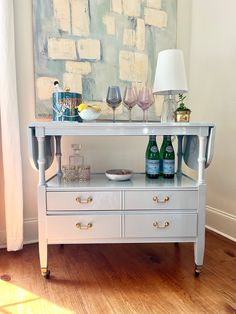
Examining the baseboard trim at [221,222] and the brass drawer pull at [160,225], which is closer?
the brass drawer pull at [160,225]

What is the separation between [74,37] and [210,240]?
1754 mm

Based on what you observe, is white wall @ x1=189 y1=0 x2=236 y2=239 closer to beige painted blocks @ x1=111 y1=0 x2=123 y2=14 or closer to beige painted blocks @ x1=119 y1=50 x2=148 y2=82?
beige painted blocks @ x1=119 y1=50 x2=148 y2=82

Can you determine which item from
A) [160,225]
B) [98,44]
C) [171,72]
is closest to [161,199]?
[160,225]

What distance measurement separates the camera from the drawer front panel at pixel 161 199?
4.72 ft

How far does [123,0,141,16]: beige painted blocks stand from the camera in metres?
2.01

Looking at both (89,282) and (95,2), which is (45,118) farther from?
(89,282)

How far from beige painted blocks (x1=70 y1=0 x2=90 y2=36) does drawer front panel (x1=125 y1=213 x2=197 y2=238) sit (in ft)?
4.35

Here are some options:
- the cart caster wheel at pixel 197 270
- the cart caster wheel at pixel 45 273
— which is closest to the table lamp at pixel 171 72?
the cart caster wheel at pixel 197 270

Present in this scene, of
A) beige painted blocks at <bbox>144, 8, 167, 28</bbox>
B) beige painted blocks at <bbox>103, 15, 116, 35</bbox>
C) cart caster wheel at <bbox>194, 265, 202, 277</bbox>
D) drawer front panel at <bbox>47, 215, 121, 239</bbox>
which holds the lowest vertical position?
cart caster wheel at <bbox>194, 265, 202, 277</bbox>

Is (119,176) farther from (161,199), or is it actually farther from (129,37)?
(129,37)

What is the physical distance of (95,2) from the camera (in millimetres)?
1934

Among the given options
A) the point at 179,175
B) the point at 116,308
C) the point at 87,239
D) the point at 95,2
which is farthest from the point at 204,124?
the point at 95,2

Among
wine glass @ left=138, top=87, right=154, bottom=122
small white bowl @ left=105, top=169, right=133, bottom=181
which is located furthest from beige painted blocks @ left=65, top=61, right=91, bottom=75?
small white bowl @ left=105, top=169, right=133, bottom=181

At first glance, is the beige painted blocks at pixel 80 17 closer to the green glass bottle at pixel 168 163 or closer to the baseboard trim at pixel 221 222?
the green glass bottle at pixel 168 163
